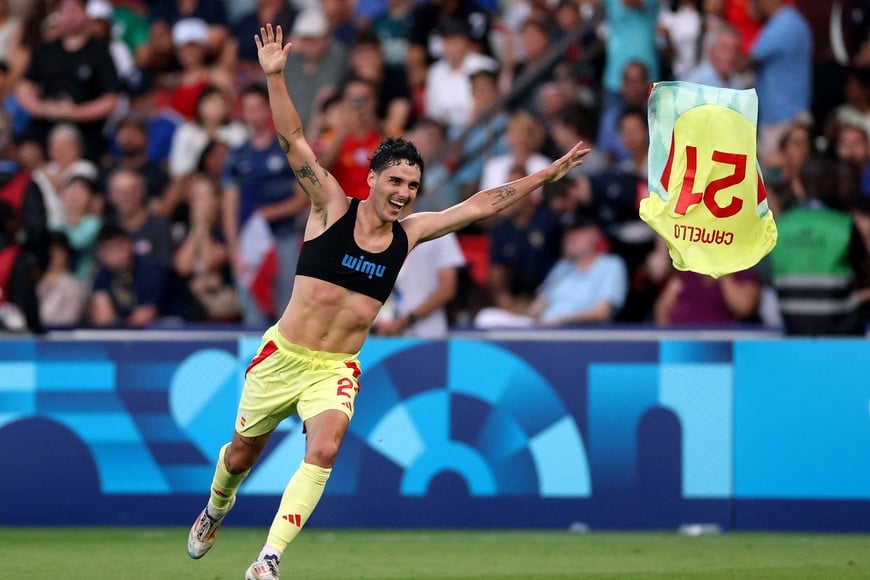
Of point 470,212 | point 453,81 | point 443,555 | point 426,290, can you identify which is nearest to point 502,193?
point 470,212

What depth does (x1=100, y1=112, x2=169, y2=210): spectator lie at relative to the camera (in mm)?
17781

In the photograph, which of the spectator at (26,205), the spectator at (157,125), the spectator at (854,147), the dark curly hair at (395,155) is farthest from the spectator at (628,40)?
the dark curly hair at (395,155)

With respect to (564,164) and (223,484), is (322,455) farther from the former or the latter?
(564,164)

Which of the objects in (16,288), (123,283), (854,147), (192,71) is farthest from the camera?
(192,71)

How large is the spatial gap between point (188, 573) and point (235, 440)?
94 cm

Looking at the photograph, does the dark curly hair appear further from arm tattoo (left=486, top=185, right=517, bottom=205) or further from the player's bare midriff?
the player's bare midriff

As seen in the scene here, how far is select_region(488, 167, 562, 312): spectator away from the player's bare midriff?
17.4 feet

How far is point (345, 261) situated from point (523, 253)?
5.56 metres

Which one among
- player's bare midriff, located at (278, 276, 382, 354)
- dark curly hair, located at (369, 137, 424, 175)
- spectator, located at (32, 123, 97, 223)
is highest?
dark curly hair, located at (369, 137, 424, 175)

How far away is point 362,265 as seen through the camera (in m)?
10.3

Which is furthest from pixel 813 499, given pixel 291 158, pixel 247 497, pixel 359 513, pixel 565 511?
pixel 291 158

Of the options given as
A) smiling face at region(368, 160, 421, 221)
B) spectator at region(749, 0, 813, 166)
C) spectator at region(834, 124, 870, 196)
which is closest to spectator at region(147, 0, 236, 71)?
spectator at region(749, 0, 813, 166)

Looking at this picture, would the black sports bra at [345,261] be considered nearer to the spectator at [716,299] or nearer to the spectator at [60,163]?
the spectator at [716,299]

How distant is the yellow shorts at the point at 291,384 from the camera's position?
1009cm
